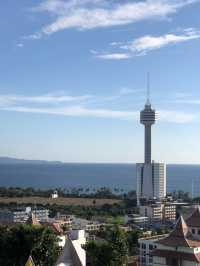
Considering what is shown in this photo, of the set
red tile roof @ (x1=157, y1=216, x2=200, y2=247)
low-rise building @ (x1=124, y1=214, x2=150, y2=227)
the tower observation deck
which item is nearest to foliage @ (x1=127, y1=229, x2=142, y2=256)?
red tile roof @ (x1=157, y1=216, x2=200, y2=247)

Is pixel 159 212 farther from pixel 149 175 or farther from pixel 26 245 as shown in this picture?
pixel 26 245

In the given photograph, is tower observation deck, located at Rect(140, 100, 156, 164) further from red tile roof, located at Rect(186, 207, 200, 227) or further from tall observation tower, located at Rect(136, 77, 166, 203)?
red tile roof, located at Rect(186, 207, 200, 227)

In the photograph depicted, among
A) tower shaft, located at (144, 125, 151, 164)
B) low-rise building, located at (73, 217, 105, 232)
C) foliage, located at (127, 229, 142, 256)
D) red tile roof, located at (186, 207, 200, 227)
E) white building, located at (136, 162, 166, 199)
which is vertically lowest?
foliage, located at (127, 229, 142, 256)

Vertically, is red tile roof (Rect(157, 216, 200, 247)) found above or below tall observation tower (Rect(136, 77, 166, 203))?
below

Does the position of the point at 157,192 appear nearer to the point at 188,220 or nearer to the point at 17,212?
the point at 17,212

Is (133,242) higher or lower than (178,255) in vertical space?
lower

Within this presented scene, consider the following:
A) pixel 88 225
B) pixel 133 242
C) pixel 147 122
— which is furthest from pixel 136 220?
pixel 147 122

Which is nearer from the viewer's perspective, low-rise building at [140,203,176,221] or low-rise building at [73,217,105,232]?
low-rise building at [73,217,105,232]

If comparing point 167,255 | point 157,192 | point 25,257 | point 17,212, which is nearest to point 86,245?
point 25,257

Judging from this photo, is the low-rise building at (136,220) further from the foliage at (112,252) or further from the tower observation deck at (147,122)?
the foliage at (112,252)

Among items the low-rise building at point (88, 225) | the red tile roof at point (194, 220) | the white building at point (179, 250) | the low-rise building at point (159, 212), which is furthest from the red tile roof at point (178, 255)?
the low-rise building at point (159, 212)
